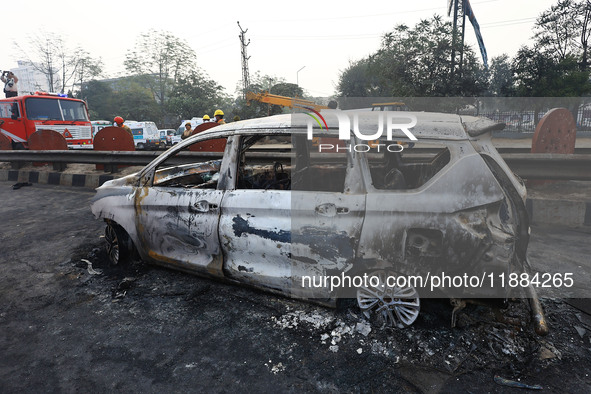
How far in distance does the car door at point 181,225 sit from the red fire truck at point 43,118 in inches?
460

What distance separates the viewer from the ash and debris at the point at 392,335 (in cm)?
209

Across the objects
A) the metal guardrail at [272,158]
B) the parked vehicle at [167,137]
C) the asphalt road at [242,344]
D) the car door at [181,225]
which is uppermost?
the parked vehicle at [167,137]

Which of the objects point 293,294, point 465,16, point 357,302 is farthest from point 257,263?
point 465,16

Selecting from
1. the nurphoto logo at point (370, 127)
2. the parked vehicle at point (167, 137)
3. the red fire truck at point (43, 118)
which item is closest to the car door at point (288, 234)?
the nurphoto logo at point (370, 127)

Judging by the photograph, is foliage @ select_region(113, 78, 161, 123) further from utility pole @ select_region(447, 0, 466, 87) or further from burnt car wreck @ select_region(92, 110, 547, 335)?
burnt car wreck @ select_region(92, 110, 547, 335)

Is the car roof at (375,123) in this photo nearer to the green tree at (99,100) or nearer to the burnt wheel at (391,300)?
the burnt wheel at (391,300)

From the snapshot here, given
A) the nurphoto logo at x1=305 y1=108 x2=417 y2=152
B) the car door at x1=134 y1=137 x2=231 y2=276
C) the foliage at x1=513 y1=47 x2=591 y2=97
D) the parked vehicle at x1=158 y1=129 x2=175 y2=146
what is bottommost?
the car door at x1=134 y1=137 x2=231 y2=276

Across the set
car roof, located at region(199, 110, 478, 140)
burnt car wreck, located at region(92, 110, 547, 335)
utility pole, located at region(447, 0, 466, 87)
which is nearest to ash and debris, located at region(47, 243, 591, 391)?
burnt car wreck, located at region(92, 110, 547, 335)

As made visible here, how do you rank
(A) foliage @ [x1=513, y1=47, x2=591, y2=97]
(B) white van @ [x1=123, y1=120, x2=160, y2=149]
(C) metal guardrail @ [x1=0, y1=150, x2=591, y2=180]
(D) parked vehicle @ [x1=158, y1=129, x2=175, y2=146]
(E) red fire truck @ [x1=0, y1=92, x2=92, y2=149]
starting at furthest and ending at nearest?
(D) parked vehicle @ [x1=158, y1=129, x2=175, y2=146] → (B) white van @ [x1=123, y1=120, x2=160, y2=149] → (A) foliage @ [x1=513, y1=47, x2=591, y2=97] → (E) red fire truck @ [x1=0, y1=92, x2=92, y2=149] → (C) metal guardrail @ [x1=0, y1=150, x2=591, y2=180]

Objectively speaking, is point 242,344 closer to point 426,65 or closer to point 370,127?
point 370,127

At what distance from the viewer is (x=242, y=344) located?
2371 millimetres

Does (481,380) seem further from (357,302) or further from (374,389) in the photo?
(357,302)

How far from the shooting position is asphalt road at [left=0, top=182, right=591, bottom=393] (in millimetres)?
2012

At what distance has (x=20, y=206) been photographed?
6559 mm
